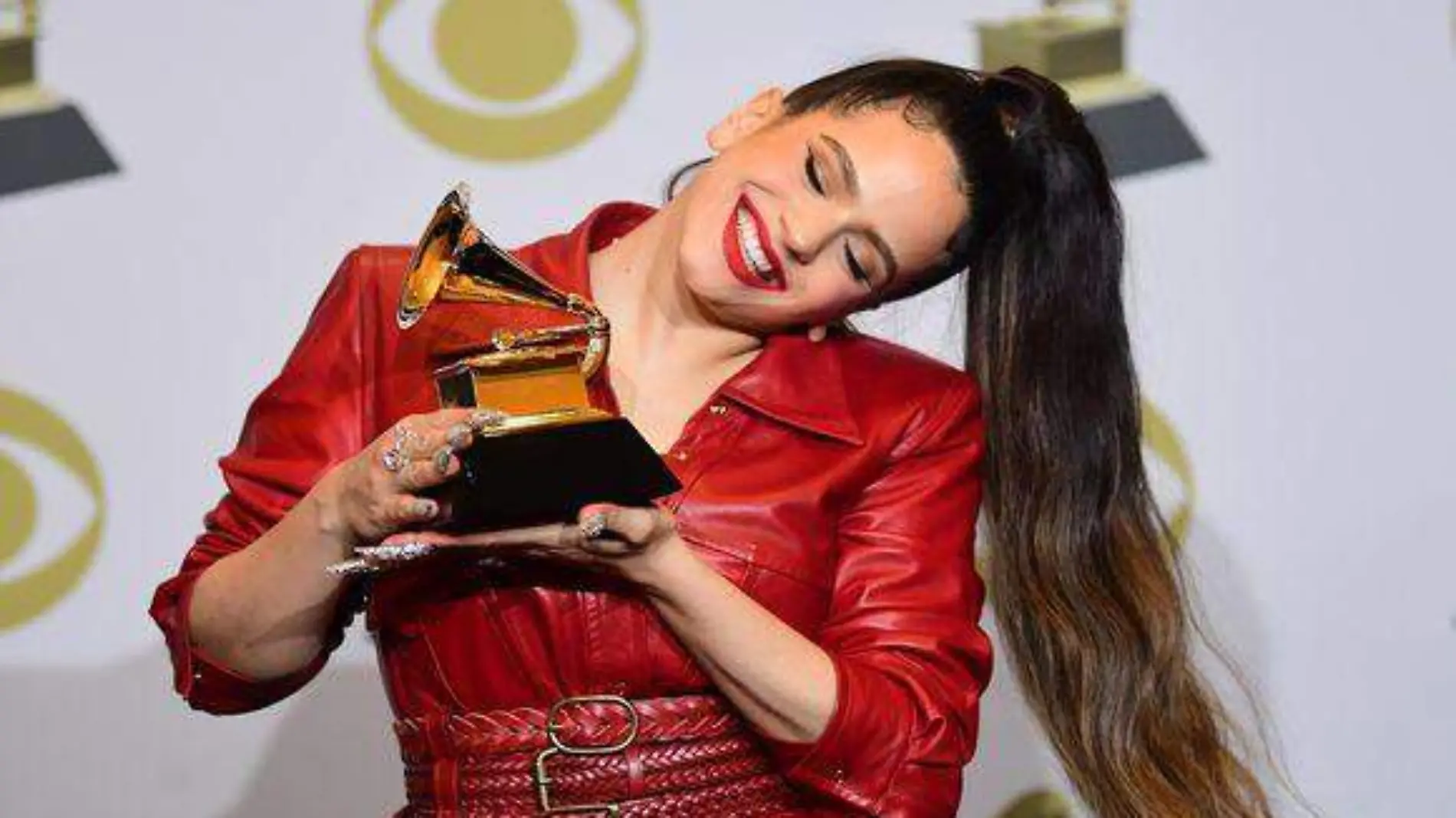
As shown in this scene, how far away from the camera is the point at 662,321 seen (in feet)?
7.18

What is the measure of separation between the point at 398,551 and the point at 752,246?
0.38 m

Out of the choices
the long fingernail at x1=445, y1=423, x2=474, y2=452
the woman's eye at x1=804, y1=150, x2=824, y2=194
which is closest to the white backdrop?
the woman's eye at x1=804, y1=150, x2=824, y2=194

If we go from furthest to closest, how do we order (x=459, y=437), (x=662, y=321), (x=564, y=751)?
(x=662, y=321)
(x=564, y=751)
(x=459, y=437)

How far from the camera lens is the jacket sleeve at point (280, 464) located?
213 cm

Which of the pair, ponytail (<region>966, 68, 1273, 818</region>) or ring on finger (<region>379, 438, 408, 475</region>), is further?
ponytail (<region>966, 68, 1273, 818</region>)

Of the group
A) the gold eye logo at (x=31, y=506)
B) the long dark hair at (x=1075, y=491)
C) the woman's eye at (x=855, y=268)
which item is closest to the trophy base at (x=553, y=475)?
the woman's eye at (x=855, y=268)

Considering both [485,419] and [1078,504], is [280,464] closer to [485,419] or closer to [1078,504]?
[485,419]

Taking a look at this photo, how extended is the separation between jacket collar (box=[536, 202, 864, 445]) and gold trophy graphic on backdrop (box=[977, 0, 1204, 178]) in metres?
1.03

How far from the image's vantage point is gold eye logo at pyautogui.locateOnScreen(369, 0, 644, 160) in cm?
298

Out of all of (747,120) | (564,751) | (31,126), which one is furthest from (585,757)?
(31,126)

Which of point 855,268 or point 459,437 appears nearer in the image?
point 459,437

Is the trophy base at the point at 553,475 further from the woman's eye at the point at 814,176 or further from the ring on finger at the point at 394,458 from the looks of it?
the woman's eye at the point at 814,176

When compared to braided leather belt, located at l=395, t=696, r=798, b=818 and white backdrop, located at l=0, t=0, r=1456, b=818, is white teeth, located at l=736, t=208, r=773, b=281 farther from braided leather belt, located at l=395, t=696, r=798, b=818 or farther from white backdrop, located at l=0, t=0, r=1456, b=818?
white backdrop, located at l=0, t=0, r=1456, b=818

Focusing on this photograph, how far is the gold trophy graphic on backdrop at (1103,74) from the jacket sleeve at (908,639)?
989 mm
